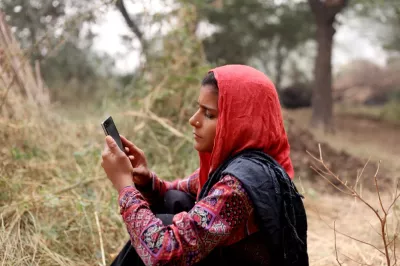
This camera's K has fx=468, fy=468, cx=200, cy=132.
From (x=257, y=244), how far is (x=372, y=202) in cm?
248

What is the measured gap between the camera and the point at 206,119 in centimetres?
154

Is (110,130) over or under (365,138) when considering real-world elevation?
over

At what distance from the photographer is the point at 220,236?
1.32m

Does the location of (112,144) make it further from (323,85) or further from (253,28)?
(253,28)

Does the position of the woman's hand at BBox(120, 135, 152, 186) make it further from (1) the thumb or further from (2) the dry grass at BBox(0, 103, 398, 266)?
(2) the dry grass at BBox(0, 103, 398, 266)

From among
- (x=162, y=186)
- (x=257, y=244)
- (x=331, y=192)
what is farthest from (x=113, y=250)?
(x=331, y=192)

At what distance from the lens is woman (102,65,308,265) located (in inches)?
52.1

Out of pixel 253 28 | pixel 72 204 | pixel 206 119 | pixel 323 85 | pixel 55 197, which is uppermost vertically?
Result: pixel 206 119

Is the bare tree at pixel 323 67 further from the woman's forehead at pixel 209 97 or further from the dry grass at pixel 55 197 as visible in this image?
the woman's forehead at pixel 209 97

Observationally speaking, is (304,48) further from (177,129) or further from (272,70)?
(177,129)

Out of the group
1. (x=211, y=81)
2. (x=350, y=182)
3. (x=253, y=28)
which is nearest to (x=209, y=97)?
(x=211, y=81)

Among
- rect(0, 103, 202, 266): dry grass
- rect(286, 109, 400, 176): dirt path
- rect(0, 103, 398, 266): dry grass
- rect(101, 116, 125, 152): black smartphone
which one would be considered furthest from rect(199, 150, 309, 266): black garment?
rect(286, 109, 400, 176): dirt path

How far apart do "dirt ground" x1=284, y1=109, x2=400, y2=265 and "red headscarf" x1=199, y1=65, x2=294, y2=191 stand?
0.31 metres

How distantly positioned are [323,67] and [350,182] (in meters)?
3.90
